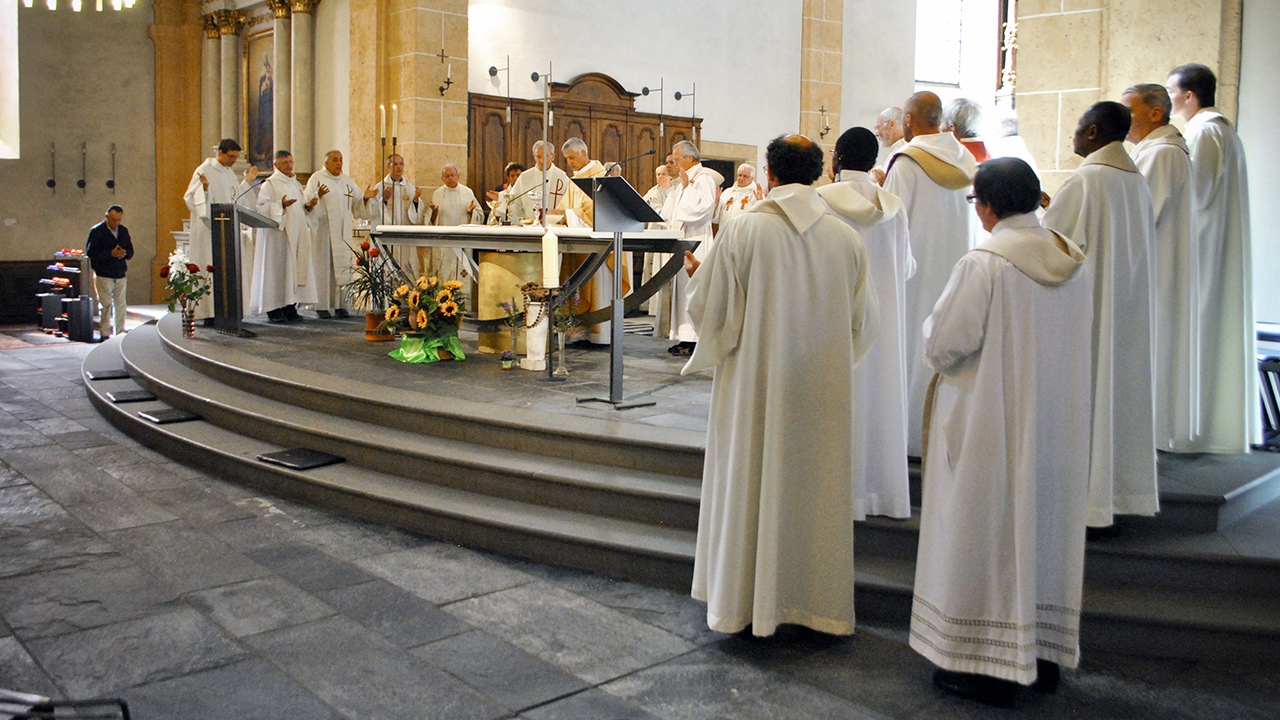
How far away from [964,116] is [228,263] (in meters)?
6.50

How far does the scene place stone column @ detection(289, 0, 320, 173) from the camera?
1305 cm

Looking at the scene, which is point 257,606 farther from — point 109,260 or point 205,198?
point 109,260

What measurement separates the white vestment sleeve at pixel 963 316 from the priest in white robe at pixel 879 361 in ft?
2.82

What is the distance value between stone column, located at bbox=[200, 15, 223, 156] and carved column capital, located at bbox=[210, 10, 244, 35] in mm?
145

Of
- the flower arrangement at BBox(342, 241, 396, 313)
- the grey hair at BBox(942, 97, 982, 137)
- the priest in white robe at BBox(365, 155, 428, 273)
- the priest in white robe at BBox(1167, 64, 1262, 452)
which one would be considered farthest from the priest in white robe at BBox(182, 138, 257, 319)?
the priest in white robe at BBox(1167, 64, 1262, 452)

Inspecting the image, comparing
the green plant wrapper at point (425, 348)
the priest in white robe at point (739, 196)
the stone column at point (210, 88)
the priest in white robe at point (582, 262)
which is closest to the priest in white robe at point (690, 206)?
the priest in white robe at point (739, 196)

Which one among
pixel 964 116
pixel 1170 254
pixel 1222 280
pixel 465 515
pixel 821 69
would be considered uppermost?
pixel 821 69

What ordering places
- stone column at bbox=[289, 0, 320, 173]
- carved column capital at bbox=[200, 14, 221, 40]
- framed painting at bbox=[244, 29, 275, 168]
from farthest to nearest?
carved column capital at bbox=[200, 14, 221, 40]
framed painting at bbox=[244, 29, 275, 168]
stone column at bbox=[289, 0, 320, 173]

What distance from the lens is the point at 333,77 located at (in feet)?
41.8

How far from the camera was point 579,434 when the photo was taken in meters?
4.73

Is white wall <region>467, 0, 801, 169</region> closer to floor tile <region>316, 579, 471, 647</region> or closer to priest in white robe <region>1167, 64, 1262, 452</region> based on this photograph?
priest in white robe <region>1167, 64, 1262, 452</region>

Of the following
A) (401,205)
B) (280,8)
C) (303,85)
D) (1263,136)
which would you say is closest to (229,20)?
(280,8)

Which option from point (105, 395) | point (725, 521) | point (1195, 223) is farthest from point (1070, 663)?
point (105, 395)

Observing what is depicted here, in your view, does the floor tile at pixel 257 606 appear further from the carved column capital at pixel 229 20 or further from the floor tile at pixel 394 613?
the carved column capital at pixel 229 20
